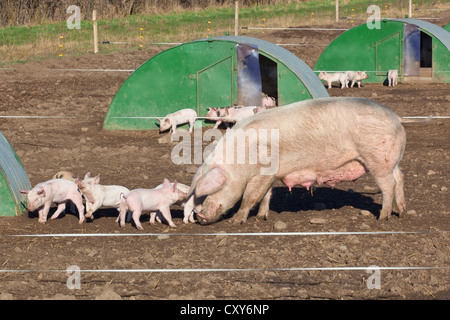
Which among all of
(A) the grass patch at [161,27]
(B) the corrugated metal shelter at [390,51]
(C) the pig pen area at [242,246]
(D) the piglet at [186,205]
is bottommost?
(C) the pig pen area at [242,246]

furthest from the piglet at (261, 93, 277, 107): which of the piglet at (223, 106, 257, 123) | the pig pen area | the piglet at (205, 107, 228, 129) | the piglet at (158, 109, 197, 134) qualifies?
the pig pen area

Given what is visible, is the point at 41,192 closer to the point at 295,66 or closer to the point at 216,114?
the point at 216,114

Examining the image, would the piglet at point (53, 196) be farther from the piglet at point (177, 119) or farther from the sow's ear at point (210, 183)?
the piglet at point (177, 119)

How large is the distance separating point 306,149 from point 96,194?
7.03 ft

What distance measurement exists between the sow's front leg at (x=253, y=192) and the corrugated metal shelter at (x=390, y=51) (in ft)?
45.8

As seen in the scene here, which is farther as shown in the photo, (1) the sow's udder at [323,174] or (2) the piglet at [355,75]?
(2) the piglet at [355,75]

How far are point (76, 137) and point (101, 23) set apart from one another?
17.4 metres

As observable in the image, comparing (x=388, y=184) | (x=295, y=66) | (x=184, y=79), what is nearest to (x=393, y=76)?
(x=295, y=66)

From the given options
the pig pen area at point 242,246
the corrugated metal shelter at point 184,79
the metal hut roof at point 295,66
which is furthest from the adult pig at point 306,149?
the corrugated metal shelter at point 184,79

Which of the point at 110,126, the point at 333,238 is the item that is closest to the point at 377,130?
the point at 333,238

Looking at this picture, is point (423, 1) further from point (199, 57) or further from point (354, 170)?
point (354, 170)

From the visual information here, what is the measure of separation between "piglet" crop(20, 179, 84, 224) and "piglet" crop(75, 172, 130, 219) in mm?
90

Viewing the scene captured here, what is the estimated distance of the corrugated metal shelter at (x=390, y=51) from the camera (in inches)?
835

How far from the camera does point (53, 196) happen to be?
323 inches
